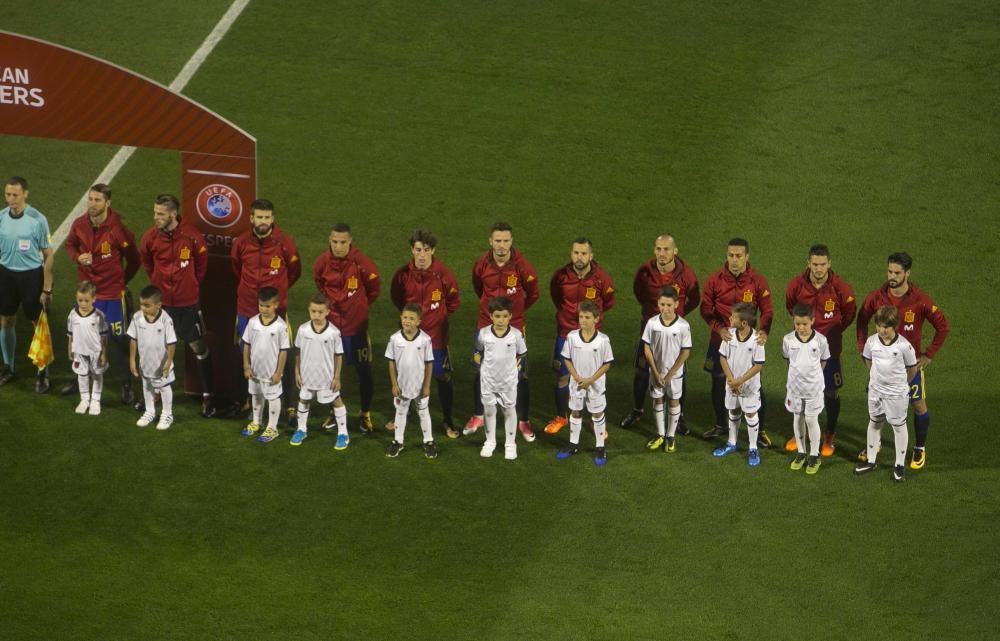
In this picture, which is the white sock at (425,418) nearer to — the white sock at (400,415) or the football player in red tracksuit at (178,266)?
Answer: the white sock at (400,415)

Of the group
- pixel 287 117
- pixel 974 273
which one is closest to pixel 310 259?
pixel 287 117

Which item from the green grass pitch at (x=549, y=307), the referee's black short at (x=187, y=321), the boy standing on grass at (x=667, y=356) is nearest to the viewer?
the green grass pitch at (x=549, y=307)

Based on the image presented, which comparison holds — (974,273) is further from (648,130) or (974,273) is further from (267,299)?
(267,299)

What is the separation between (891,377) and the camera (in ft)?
42.6

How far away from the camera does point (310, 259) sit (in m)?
17.4

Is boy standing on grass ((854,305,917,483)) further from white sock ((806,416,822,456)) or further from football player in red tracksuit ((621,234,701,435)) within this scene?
football player in red tracksuit ((621,234,701,435))

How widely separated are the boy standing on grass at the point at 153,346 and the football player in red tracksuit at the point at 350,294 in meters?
1.49

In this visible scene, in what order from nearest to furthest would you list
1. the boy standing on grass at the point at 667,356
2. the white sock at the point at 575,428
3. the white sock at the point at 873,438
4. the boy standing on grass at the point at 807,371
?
the boy standing on grass at the point at 807,371
the white sock at the point at 873,438
the boy standing on grass at the point at 667,356
the white sock at the point at 575,428

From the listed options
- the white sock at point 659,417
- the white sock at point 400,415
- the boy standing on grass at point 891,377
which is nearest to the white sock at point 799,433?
the boy standing on grass at point 891,377

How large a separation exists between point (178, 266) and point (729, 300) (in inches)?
208

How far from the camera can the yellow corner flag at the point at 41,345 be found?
46.7 feet

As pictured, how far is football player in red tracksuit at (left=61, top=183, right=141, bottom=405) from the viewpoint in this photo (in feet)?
46.1

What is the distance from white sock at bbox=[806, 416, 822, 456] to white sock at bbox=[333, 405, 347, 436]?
4.29m

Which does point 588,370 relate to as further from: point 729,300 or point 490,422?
point 729,300
